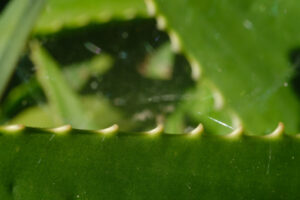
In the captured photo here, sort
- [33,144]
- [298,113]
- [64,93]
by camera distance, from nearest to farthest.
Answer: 1. [33,144]
2. [298,113]
3. [64,93]

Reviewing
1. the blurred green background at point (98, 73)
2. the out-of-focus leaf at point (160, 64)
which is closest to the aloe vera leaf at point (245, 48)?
the blurred green background at point (98, 73)

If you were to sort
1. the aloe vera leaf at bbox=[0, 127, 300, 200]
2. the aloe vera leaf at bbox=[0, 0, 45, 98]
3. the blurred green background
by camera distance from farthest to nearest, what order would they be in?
the blurred green background, the aloe vera leaf at bbox=[0, 0, 45, 98], the aloe vera leaf at bbox=[0, 127, 300, 200]

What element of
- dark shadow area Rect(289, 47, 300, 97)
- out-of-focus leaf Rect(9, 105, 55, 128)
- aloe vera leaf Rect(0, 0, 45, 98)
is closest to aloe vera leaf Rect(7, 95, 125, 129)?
out-of-focus leaf Rect(9, 105, 55, 128)

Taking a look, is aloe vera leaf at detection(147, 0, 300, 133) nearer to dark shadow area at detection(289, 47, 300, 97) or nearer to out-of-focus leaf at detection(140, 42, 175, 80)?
dark shadow area at detection(289, 47, 300, 97)

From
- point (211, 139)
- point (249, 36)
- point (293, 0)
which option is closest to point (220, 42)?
point (249, 36)

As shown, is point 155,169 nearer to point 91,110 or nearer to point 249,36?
point 249,36

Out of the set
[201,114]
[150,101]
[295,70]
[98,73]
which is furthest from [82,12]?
[295,70]

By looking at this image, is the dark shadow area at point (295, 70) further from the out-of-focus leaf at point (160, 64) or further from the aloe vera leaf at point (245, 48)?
the out-of-focus leaf at point (160, 64)

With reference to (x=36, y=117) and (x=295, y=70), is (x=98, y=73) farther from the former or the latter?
(x=295, y=70)
